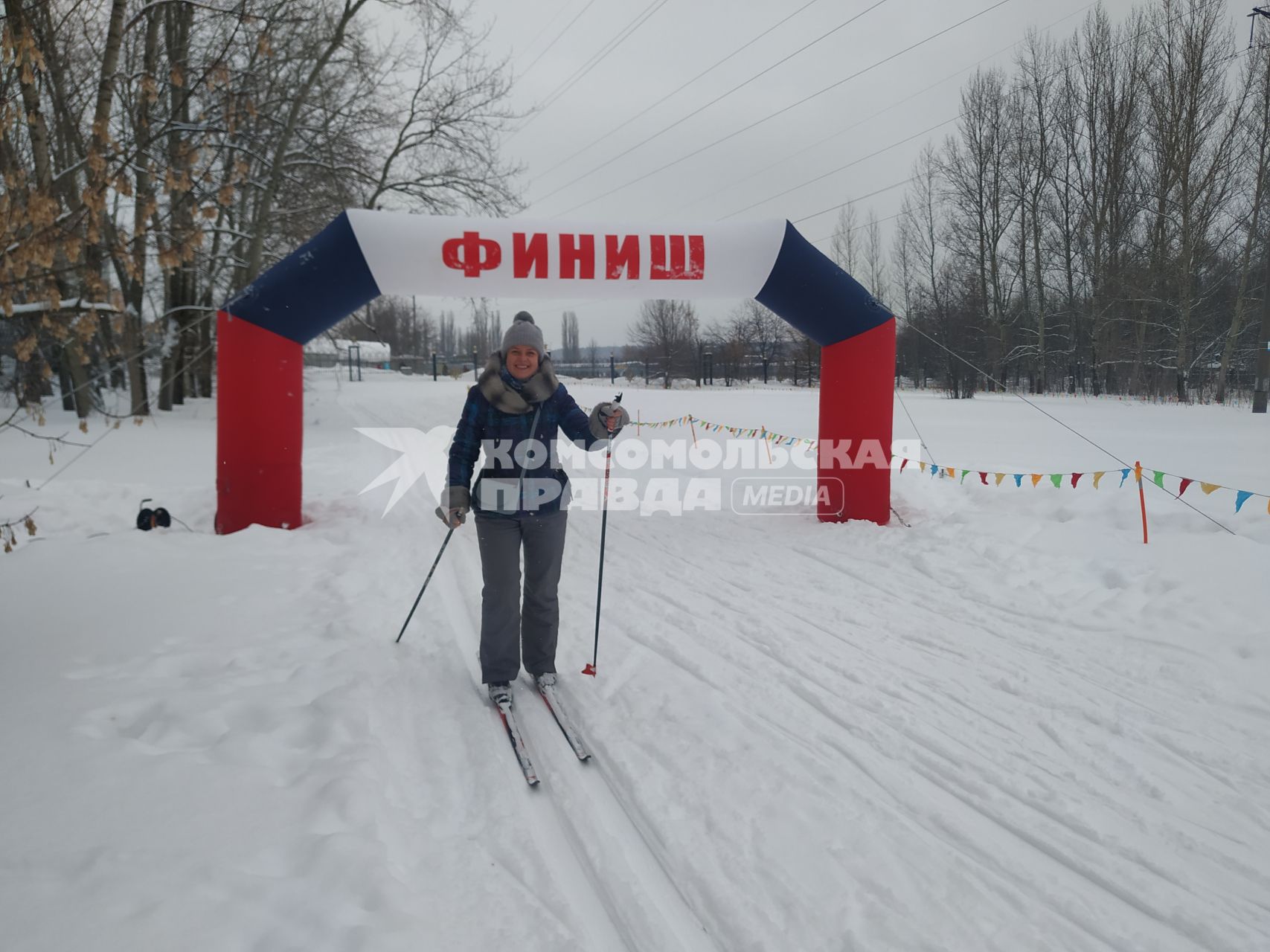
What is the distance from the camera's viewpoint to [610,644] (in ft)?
14.4

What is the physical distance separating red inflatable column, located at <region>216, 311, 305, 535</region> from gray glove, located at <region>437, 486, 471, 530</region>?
393 cm

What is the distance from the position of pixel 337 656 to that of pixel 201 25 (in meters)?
7.60

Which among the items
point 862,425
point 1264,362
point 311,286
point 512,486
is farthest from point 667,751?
point 1264,362

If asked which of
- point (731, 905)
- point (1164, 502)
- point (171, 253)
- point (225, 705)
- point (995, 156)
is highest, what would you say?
point (995, 156)

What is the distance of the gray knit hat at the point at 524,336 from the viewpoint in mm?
3605

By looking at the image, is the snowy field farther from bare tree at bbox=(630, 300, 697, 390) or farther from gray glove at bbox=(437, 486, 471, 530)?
bare tree at bbox=(630, 300, 697, 390)

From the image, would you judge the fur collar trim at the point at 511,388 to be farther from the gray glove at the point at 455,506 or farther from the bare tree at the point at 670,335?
the bare tree at the point at 670,335

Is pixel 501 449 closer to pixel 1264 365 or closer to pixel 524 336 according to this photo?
pixel 524 336

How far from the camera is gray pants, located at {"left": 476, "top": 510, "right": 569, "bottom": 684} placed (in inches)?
142

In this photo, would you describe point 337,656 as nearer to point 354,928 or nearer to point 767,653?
point 354,928

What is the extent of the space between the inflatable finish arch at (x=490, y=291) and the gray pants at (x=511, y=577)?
3.94m

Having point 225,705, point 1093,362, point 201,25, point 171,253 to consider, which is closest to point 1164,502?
point 225,705

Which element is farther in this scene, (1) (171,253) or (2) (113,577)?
(2) (113,577)

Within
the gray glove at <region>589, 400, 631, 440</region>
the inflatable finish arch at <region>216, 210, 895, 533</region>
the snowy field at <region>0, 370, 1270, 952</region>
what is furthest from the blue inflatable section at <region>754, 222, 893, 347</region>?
the gray glove at <region>589, 400, 631, 440</region>
